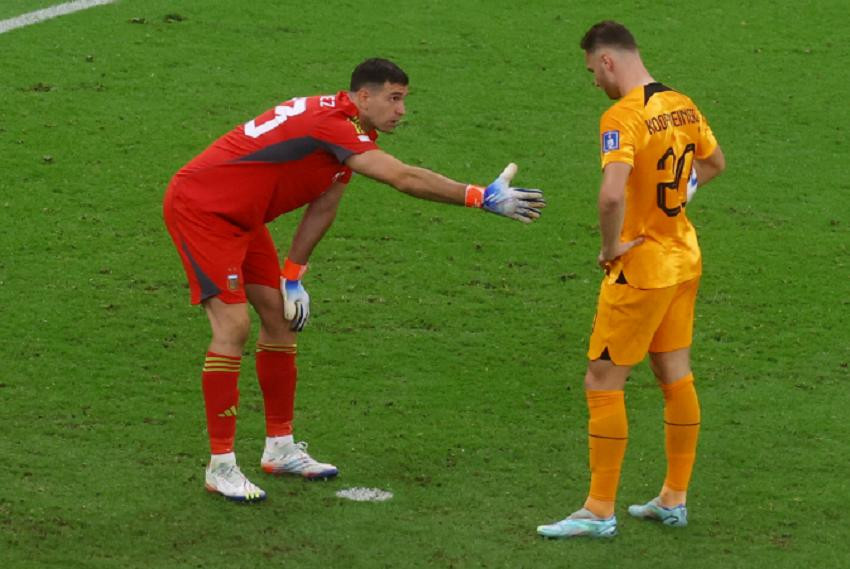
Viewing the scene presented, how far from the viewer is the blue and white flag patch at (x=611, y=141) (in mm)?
6383

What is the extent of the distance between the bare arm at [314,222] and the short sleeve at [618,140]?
63.6 inches

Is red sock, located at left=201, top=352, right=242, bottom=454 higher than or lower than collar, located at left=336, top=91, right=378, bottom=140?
lower

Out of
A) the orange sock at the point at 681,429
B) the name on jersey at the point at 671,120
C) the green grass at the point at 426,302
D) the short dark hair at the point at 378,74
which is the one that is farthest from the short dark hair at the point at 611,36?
the green grass at the point at 426,302

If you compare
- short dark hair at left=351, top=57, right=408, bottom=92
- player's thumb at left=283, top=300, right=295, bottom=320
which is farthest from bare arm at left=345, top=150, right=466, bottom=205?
player's thumb at left=283, top=300, right=295, bottom=320

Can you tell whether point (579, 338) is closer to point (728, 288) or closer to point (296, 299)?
point (728, 288)

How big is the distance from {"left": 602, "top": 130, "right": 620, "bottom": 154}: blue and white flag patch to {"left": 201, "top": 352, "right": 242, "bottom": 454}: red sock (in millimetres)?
2043

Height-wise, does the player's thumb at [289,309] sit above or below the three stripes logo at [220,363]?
above

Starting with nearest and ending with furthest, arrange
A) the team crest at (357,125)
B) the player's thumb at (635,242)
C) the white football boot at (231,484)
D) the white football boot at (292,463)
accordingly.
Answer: the player's thumb at (635,242), the team crest at (357,125), the white football boot at (231,484), the white football boot at (292,463)

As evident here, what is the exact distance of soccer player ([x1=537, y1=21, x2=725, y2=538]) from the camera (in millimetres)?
6484

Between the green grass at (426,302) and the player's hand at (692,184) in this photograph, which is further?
the green grass at (426,302)

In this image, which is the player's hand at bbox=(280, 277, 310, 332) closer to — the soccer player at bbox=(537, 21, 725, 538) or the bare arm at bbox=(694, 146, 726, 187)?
the soccer player at bbox=(537, 21, 725, 538)

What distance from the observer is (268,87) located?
12664 mm

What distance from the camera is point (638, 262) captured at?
6.61m

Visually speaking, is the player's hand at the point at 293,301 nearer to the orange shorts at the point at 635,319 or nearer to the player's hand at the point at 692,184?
the orange shorts at the point at 635,319
